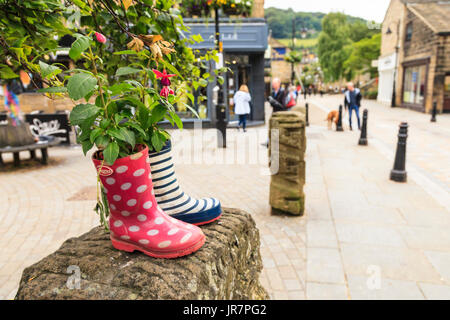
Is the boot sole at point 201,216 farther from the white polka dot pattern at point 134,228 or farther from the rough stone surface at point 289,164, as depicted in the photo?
the rough stone surface at point 289,164

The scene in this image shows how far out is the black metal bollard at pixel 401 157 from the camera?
573cm

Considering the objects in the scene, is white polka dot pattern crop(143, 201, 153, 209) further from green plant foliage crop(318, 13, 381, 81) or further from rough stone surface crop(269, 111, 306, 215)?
green plant foliage crop(318, 13, 381, 81)

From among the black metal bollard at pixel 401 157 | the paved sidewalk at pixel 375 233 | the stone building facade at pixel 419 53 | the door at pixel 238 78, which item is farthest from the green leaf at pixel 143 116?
the stone building facade at pixel 419 53

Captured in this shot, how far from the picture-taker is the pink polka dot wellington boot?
1319 millimetres

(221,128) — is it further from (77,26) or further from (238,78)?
(77,26)

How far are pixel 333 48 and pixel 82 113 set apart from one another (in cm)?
5520

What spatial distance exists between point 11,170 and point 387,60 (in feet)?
89.9

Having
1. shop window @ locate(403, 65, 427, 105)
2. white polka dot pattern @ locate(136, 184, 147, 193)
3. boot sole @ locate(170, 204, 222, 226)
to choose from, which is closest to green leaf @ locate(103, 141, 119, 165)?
white polka dot pattern @ locate(136, 184, 147, 193)

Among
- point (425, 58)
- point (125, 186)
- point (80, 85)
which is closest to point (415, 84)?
point (425, 58)

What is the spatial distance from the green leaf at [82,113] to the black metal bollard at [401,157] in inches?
228

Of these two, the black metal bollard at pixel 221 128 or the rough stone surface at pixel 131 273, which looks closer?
the rough stone surface at pixel 131 273

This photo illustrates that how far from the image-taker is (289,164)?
13.7 ft
